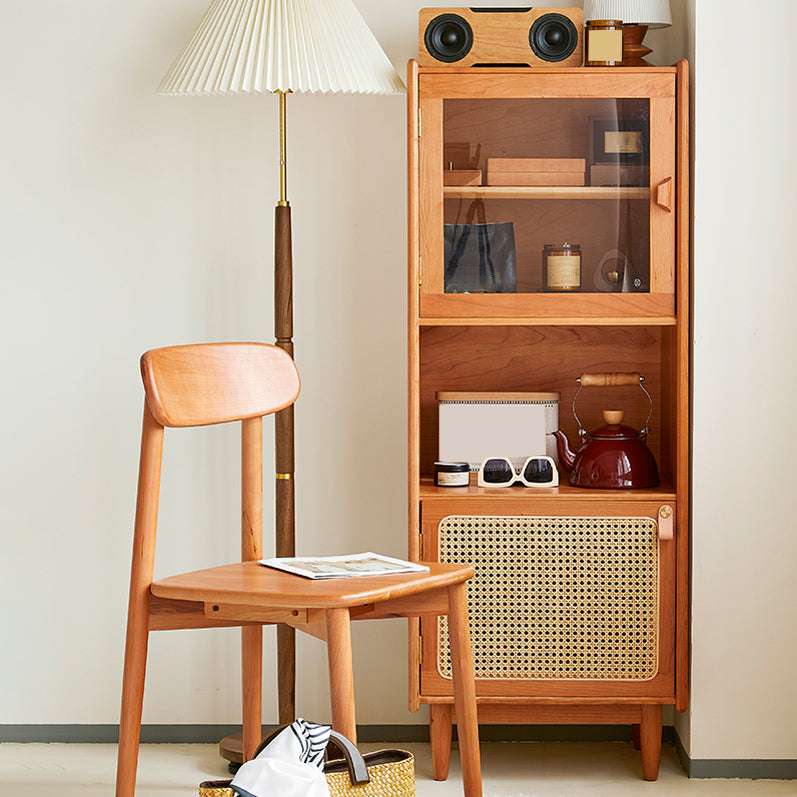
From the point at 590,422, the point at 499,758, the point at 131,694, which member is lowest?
the point at 499,758

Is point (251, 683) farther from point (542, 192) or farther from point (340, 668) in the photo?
point (542, 192)

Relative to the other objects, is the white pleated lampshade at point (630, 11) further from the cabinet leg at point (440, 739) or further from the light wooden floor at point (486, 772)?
the light wooden floor at point (486, 772)

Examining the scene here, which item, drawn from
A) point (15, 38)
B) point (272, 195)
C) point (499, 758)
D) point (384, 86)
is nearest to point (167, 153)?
point (272, 195)

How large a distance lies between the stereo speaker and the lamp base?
0.13m

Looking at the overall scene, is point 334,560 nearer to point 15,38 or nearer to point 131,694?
point 131,694

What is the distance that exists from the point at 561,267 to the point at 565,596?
0.68 metres

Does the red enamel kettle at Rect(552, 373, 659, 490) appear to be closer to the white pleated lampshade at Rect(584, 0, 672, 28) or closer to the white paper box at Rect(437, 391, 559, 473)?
the white paper box at Rect(437, 391, 559, 473)

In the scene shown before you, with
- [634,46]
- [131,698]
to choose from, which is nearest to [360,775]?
[131,698]

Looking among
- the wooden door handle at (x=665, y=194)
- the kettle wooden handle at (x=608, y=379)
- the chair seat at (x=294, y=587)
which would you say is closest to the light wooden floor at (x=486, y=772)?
the chair seat at (x=294, y=587)

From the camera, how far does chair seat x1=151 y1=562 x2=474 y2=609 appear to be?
4.55ft

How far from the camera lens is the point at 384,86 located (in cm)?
204

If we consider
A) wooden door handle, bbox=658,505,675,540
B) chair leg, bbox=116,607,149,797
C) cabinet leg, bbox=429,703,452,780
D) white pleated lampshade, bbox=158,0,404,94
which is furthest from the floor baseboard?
white pleated lampshade, bbox=158,0,404,94

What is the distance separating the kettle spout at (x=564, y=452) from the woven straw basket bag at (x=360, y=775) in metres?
0.94

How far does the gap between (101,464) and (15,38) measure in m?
1.01
